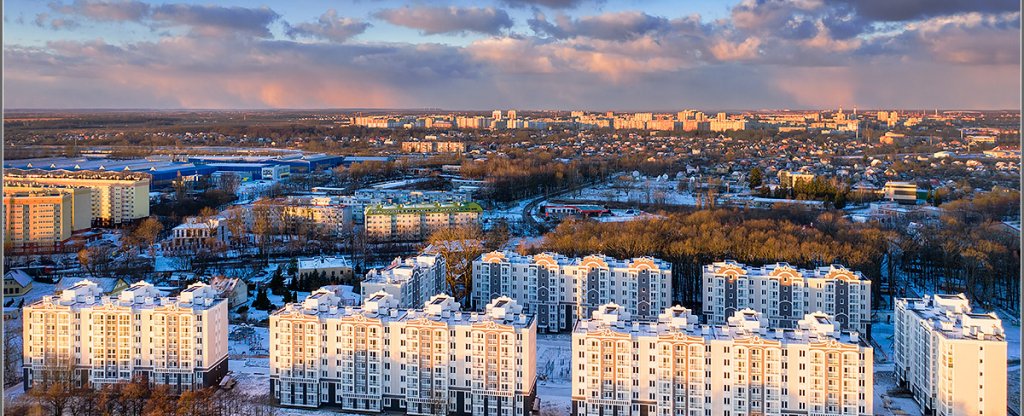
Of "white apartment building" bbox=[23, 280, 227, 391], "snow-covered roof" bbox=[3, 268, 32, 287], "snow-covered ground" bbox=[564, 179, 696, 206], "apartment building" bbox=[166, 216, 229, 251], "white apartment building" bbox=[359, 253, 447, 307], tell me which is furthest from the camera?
"snow-covered ground" bbox=[564, 179, 696, 206]

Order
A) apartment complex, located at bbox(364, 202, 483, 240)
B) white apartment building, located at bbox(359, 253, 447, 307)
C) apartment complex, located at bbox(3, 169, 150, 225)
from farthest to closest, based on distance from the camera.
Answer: apartment complex, located at bbox(3, 169, 150, 225)
apartment complex, located at bbox(364, 202, 483, 240)
white apartment building, located at bbox(359, 253, 447, 307)

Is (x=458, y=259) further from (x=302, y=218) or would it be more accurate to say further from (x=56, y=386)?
(x=56, y=386)

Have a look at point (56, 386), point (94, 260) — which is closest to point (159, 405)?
point (56, 386)

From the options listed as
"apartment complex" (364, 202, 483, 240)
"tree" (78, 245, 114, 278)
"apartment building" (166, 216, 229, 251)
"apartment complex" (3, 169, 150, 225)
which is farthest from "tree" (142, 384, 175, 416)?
"apartment complex" (3, 169, 150, 225)

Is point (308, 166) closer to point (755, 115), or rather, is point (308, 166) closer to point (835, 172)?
point (835, 172)

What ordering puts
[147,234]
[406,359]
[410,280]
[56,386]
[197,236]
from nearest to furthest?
1. [56,386]
2. [406,359]
3. [410,280]
4. [147,234]
5. [197,236]

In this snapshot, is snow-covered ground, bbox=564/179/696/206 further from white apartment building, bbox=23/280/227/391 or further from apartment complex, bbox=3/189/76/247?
white apartment building, bbox=23/280/227/391
